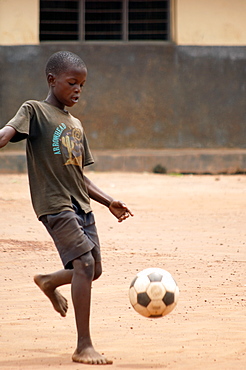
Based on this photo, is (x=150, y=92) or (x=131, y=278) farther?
(x=150, y=92)

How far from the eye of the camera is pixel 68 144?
12.3ft

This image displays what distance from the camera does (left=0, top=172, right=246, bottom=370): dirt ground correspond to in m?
3.80

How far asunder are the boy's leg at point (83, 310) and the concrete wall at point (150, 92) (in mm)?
10742

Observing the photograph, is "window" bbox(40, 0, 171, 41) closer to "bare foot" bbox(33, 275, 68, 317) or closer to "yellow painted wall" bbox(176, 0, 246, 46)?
"yellow painted wall" bbox(176, 0, 246, 46)

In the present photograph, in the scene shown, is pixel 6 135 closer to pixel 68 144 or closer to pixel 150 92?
pixel 68 144

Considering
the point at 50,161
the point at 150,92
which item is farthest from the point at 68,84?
the point at 150,92

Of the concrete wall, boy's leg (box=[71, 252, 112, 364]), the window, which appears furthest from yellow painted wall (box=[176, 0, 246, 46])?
boy's leg (box=[71, 252, 112, 364])

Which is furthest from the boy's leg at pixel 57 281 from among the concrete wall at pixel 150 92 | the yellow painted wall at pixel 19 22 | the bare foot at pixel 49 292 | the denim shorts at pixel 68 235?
the yellow painted wall at pixel 19 22

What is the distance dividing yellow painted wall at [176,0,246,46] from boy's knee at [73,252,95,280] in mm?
11106

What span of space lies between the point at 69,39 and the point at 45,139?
11111 mm

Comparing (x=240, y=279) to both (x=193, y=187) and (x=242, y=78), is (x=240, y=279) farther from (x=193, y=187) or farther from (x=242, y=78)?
(x=242, y=78)

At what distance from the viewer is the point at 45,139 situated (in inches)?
146

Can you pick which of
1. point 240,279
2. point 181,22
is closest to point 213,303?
point 240,279

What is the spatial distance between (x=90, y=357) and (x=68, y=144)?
3.80ft
